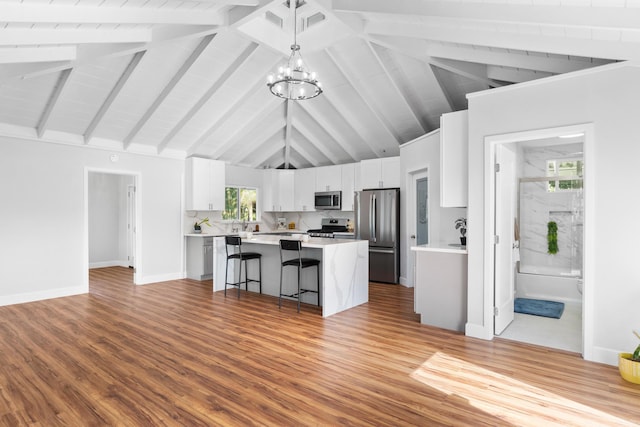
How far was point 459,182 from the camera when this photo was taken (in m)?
4.09

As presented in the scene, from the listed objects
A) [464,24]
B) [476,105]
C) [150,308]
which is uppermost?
Result: [464,24]

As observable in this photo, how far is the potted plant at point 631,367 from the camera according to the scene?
2.73 m

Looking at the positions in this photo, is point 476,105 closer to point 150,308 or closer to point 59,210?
point 150,308

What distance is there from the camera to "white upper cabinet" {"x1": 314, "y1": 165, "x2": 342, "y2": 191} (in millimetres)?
8289

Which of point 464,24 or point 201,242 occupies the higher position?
point 464,24

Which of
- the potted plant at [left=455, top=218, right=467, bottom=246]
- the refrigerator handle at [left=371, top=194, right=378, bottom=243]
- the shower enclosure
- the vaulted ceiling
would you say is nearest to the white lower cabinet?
the vaulted ceiling

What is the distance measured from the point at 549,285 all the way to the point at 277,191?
6200mm

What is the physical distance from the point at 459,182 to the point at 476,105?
2.83 ft

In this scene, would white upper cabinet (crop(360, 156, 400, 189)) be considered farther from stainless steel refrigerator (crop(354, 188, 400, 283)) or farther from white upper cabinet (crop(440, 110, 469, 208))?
white upper cabinet (crop(440, 110, 469, 208))

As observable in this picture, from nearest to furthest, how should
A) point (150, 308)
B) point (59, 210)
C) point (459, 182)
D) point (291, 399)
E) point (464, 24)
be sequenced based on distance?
1. point (291, 399)
2. point (464, 24)
3. point (459, 182)
4. point (150, 308)
5. point (59, 210)

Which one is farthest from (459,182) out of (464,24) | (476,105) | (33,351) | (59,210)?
(59,210)

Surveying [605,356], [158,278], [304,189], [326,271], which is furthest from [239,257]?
[605,356]

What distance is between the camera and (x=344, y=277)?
16.2 feet

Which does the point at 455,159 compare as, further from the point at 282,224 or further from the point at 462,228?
the point at 282,224
